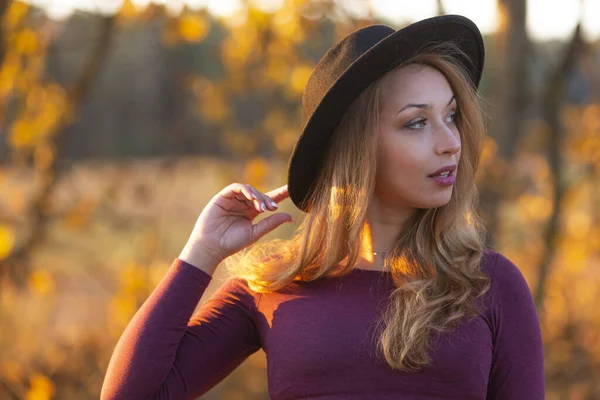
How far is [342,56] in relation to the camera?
2158 millimetres

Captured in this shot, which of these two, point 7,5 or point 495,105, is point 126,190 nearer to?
point 495,105

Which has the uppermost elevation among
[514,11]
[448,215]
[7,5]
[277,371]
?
[514,11]

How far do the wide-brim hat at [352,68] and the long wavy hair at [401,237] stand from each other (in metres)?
0.03

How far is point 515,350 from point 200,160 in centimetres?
498

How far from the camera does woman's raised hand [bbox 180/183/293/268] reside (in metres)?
2.21

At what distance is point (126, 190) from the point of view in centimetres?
623

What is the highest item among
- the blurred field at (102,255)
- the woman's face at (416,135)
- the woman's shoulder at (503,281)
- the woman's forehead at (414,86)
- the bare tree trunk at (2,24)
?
the bare tree trunk at (2,24)

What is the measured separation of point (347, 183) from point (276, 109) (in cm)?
396

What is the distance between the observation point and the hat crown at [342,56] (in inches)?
84.0

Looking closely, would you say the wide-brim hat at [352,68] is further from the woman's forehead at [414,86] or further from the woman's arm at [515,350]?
the woman's arm at [515,350]

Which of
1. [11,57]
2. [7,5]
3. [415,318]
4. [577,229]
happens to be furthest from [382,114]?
[577,229]

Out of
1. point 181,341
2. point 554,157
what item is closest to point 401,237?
point 181,341

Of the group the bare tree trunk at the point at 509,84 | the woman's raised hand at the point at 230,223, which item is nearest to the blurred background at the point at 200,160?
the bare tree trunk at the point at 509,84

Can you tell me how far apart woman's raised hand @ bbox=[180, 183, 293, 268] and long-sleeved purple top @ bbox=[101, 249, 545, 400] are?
7 centimetres
